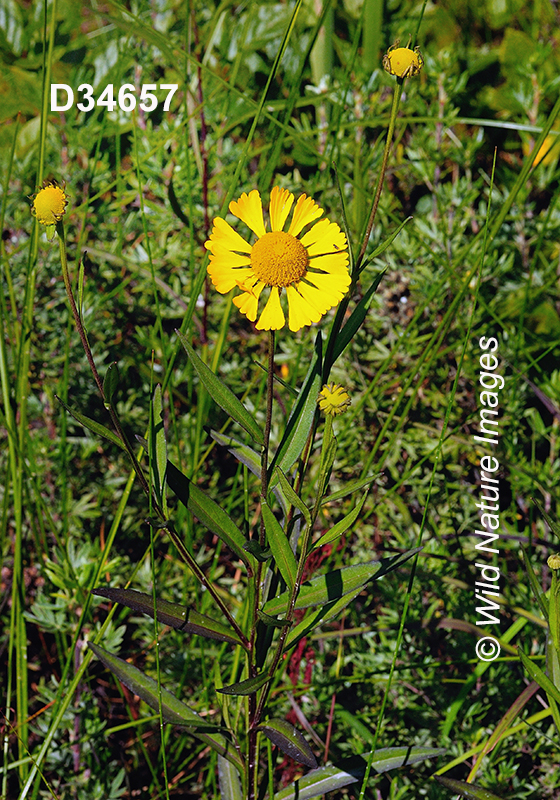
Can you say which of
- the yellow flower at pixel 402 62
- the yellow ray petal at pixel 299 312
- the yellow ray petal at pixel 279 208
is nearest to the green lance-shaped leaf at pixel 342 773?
the yellow ray petal at pixel 299 312

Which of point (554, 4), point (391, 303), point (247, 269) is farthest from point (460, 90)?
point (247, 269)

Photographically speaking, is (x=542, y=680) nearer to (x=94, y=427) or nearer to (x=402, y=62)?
Answer: (x=94, y=427)

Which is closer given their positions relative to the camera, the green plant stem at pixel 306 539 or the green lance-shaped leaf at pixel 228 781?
the green plant stem at pixel 306 539

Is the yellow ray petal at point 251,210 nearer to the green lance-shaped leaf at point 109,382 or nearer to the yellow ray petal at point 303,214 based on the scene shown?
the yellow ray petal at point 303,214

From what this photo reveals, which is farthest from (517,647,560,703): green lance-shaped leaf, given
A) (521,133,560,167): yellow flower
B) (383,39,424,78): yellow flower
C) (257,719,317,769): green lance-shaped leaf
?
(521,133,560,167): yellow flower

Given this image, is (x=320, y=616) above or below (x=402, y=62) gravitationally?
below

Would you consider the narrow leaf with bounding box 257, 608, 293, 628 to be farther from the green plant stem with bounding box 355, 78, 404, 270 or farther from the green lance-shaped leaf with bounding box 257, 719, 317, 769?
the green plant stem with bounding box 355, 78, 404, 270

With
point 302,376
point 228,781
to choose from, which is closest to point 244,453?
point 228,781
